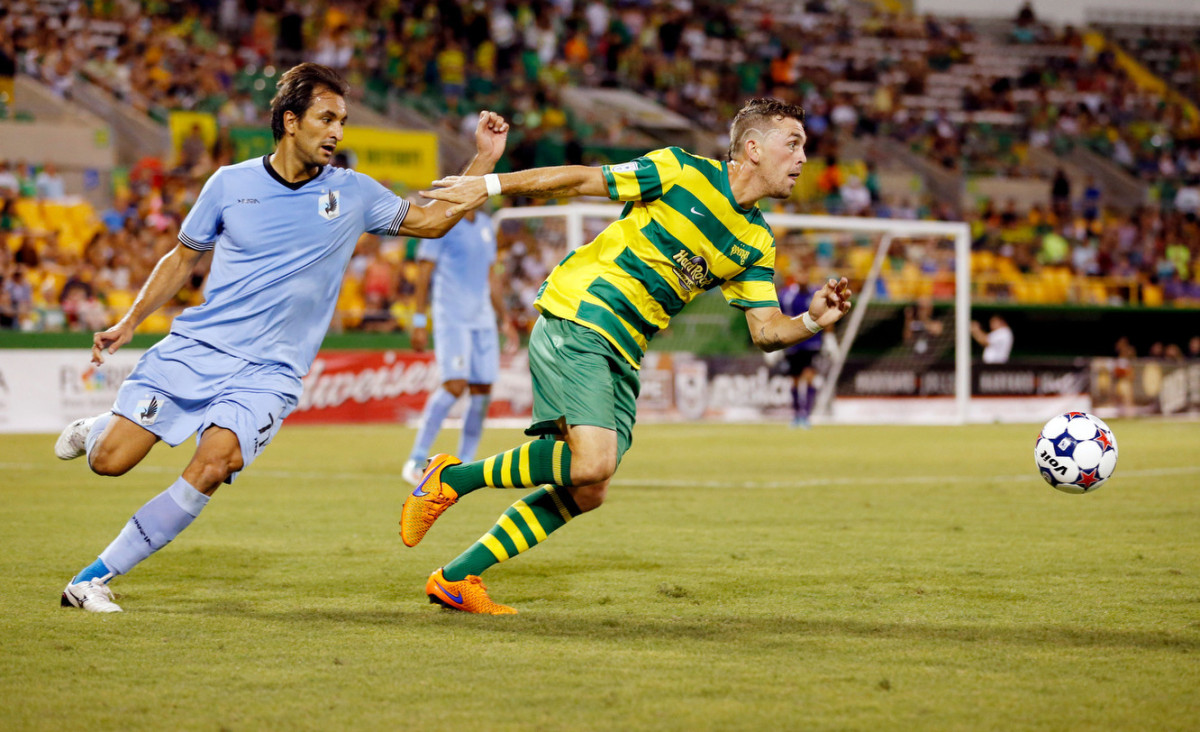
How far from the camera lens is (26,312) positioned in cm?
1661

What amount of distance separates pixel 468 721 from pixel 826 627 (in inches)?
69.9

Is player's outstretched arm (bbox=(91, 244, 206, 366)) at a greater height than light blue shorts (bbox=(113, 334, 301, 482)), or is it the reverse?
player's outstretched arm (bbox=(91, 244, 206, 366))

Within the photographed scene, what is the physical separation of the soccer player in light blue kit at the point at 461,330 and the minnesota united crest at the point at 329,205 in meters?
4.99

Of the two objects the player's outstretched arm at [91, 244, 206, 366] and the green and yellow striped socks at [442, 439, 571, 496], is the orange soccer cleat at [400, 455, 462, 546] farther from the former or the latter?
the player's outstretched arm at [91, 244, 206, 366]

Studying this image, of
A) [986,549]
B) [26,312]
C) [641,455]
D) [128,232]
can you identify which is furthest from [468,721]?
[128,232]

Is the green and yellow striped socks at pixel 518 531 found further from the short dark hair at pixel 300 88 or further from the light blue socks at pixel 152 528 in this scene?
the short dark hair at pixel 300 88

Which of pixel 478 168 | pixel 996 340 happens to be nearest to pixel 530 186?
pixel 478 168

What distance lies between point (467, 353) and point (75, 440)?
529 cm

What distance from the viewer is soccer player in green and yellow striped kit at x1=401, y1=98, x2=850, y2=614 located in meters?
4.99

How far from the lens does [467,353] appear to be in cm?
1035

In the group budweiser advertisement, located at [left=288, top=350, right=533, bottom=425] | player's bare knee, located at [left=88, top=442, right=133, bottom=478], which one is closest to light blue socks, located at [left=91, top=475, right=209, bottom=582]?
player's bare knee, located at [left=88, top=442, right=133, bottom=478]

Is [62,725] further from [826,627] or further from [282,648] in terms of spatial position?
[826,627]

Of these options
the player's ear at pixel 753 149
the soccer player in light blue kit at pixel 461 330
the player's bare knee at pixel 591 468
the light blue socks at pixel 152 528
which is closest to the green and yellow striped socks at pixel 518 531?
the player's bare knee at pixel 591 468

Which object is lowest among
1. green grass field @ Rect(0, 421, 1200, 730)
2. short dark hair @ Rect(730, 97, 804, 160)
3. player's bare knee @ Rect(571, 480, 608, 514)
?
green grass field @ Rect(0, 421, 1200, 730)
